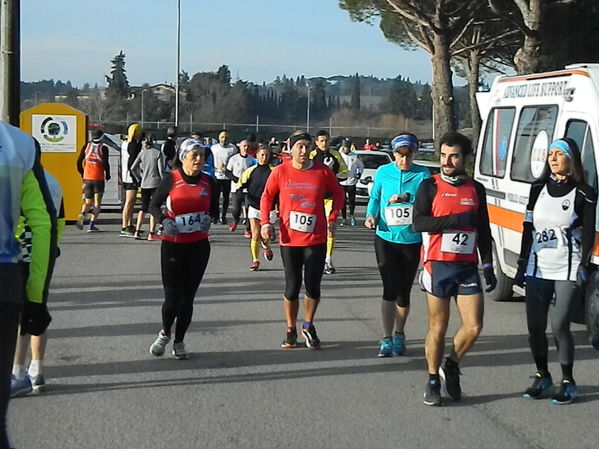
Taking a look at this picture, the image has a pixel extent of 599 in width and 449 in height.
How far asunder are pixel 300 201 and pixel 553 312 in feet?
7.89

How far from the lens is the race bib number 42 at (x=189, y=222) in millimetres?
7648

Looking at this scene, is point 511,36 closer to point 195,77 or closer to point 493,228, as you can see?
point 493,228

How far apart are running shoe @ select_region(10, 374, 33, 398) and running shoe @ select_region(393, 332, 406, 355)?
9.81ft

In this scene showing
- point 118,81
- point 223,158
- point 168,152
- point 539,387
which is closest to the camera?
point 539,387

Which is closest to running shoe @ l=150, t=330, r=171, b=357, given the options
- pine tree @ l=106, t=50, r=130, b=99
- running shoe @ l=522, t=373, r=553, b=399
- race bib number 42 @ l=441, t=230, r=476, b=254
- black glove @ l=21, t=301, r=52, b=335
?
race bib number 42 @ l=441, t=230, r=476, b=254

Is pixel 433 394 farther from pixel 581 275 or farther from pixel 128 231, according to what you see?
pixel 128 231

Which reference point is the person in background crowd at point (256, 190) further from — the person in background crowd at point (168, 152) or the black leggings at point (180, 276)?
the black leggings at point (180, 276)

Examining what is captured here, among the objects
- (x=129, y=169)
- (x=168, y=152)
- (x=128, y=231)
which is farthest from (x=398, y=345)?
(x=128, y=231)

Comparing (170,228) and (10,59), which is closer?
(170,228)

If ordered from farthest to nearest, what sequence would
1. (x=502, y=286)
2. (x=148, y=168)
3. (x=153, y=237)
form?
(x=153, y=237), (x=148, y=168), (x=502, y=286)

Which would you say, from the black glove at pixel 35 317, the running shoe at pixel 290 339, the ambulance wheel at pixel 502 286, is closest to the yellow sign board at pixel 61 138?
the ambulance wheel at pixel 502 286

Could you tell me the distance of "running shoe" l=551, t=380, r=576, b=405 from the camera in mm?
6641

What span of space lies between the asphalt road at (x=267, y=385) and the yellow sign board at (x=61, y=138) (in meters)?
6.87

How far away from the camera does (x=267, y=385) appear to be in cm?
701
